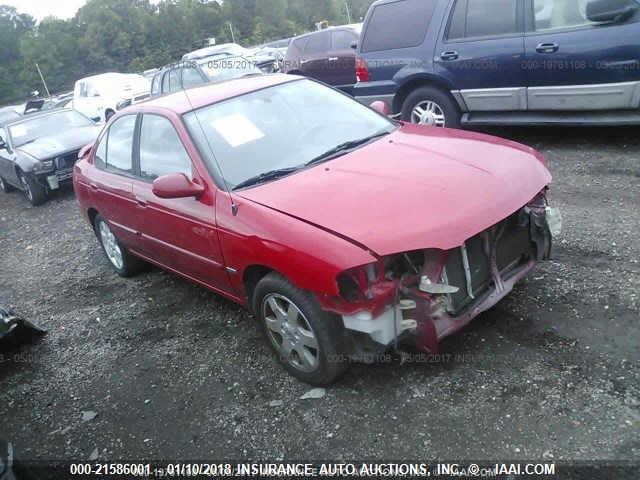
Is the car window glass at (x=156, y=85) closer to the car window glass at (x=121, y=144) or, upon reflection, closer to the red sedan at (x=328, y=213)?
the car window glass at (x=121, y=144)

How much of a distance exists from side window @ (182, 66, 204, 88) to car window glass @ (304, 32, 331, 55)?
2847 mm

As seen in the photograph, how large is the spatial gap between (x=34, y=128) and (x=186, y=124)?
25.2 feet

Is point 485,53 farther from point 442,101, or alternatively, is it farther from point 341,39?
point 341,39

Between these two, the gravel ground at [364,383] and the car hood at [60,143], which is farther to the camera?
the car hood at [60,143]

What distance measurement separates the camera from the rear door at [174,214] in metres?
3.48

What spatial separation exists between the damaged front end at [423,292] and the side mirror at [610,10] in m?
3.28

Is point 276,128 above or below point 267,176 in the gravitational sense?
above

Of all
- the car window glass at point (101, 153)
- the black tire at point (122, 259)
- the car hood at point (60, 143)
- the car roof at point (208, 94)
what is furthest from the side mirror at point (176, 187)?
the car hood at point (60, 143)

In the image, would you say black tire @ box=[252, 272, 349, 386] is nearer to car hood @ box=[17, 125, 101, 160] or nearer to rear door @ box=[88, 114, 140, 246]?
rear door @ box=[88, 114, 140, 246]

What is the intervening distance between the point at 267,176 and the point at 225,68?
11.2m

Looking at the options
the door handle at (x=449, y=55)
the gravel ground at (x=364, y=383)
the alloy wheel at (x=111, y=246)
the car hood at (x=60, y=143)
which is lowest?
the gravel ground at (x=364, y=383)

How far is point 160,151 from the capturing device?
3.93m

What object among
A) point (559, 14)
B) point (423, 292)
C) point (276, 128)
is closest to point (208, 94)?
point (276, 128)

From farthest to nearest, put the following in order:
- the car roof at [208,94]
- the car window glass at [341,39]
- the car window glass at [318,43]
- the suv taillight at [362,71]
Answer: the car window glass at [318,43] → the car window glass at [341,39] → the suv taillight at [362,71] → the car roof at [208,94]
